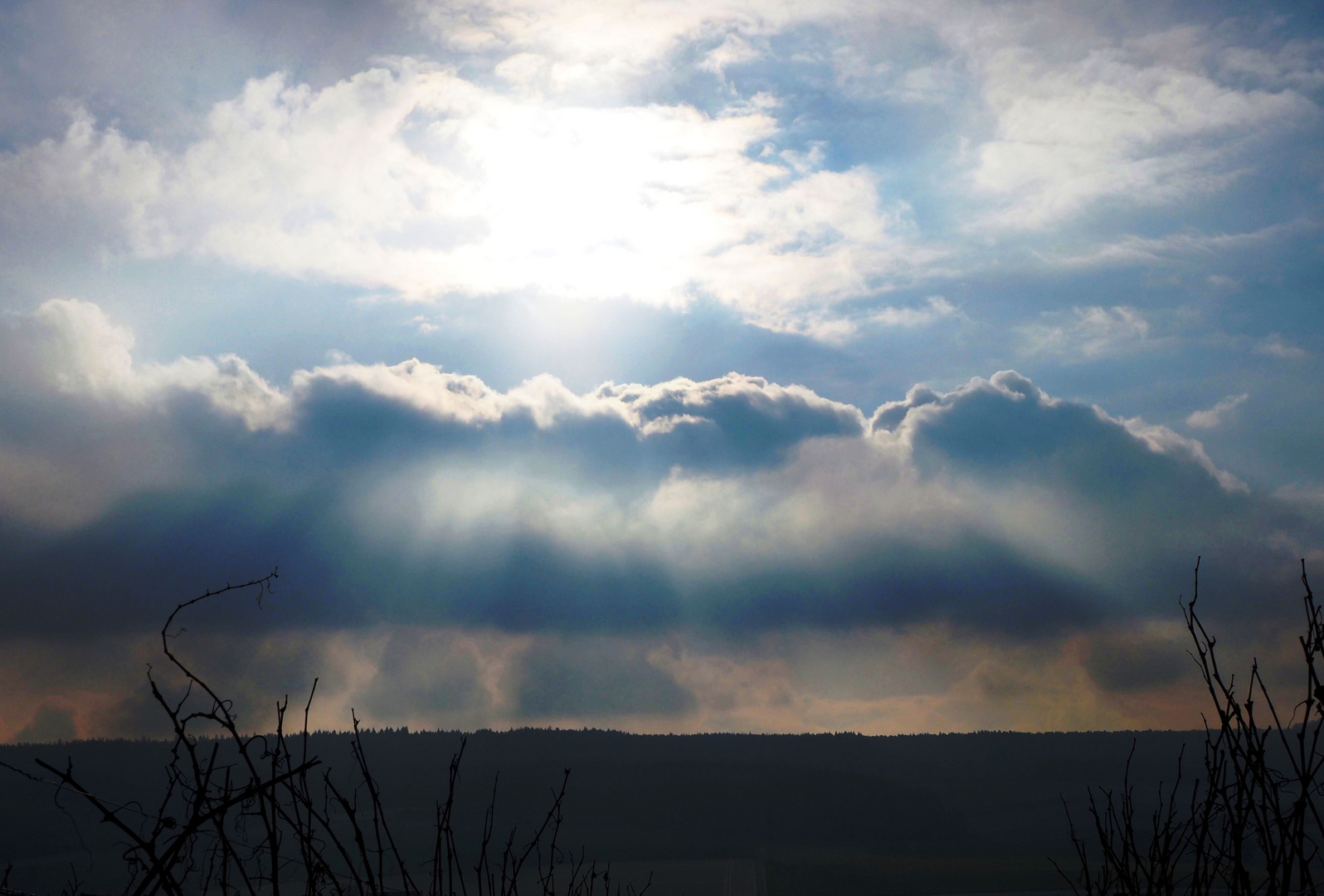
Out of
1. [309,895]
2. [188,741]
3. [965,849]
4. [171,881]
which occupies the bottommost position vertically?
[965,849]

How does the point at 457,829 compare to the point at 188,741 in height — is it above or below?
below

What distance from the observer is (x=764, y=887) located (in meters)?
138

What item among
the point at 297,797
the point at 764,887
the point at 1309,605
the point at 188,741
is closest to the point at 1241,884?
the point at 1309,605

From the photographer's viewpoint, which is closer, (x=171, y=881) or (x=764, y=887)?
(x=171, y=881)

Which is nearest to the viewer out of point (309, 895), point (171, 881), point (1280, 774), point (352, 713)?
point (171, 881)

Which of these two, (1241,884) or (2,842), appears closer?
(1241,884)

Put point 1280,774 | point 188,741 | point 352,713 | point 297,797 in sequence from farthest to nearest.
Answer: point 352,713 → point 1280,774 → point 297,797 → point 188,741

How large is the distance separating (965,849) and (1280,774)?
21023cm

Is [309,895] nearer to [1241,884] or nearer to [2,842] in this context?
[1241,884]

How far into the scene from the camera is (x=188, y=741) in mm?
2908

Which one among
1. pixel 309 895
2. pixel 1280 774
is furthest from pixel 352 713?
pixel 1280 774

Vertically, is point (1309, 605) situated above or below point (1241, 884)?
above

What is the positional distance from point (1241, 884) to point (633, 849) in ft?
658

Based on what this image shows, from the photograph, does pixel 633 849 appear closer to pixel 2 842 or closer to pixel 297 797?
pixel 2 842
